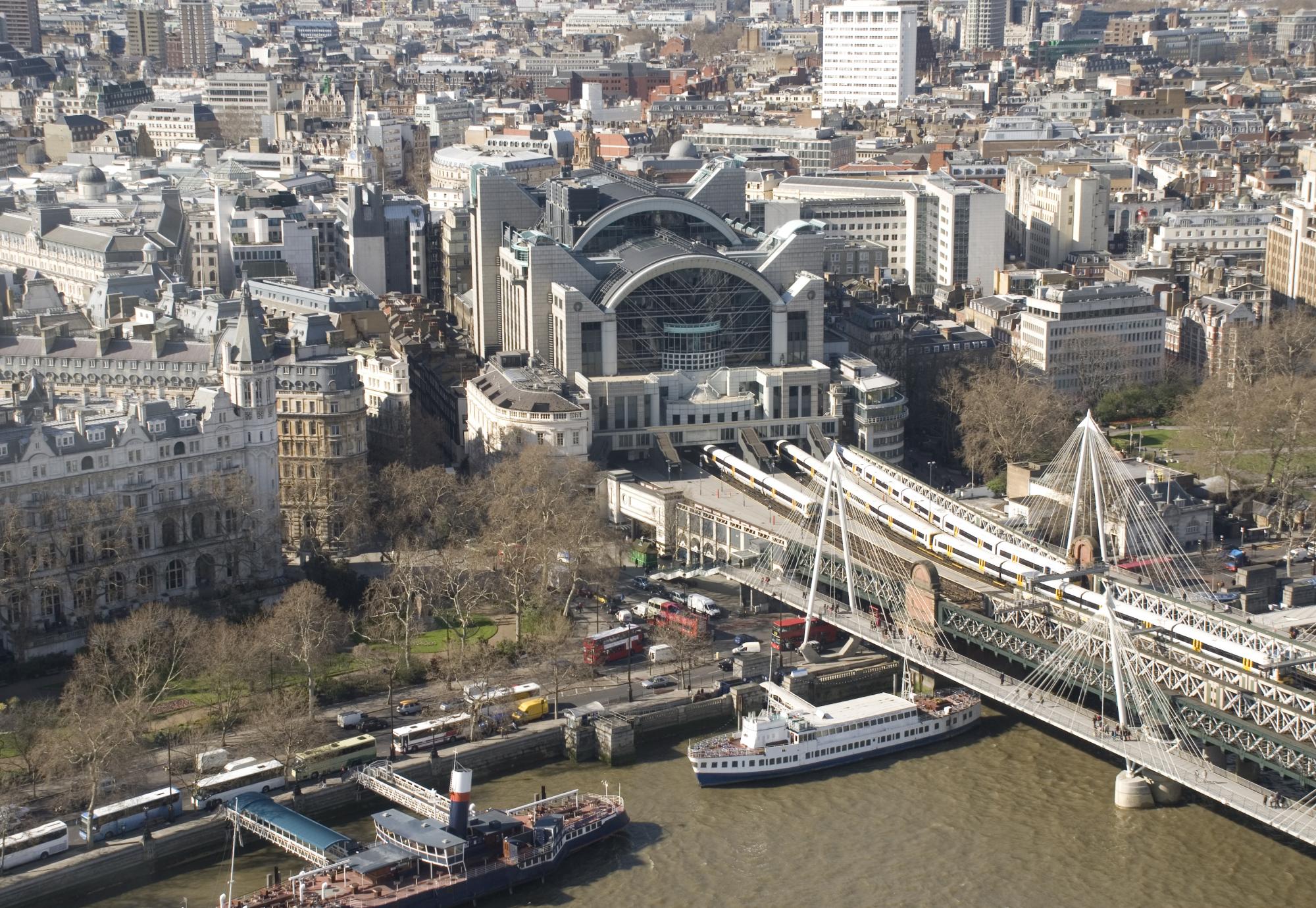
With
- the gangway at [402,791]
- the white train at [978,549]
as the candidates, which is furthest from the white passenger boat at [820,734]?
the gangway at [402,791]

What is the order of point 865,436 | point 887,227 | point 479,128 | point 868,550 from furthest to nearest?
point 479,128 → point 887,227 → point 865,436 → point 868,550

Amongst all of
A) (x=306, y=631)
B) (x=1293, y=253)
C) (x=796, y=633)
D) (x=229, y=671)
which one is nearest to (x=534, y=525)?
(x=796, y=633)

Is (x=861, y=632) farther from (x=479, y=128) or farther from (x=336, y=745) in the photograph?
(x=479, y=128)

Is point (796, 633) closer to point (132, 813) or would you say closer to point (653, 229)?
point (132, 813)

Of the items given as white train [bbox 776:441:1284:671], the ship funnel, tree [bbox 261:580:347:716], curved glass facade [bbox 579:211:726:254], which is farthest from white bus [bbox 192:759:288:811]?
curved glass facade [bbox 579:211:726:254]

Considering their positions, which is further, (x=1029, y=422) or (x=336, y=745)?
(x=1029, y=422)

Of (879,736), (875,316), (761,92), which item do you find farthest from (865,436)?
(761,92)

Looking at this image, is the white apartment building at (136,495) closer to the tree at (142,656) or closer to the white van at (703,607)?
the tree at (142,656)
